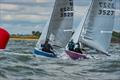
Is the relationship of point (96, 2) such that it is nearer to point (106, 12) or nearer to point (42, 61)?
point (106, 12)

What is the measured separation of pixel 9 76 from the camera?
2223 centimetres

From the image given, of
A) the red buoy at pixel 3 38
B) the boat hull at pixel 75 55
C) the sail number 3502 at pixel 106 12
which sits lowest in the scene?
the boat hull at pixel 75 55

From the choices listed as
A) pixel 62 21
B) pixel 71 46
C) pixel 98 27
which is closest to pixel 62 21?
pixel 62 21

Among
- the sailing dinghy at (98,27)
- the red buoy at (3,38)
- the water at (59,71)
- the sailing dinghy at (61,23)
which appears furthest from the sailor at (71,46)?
the red buoy at (3,38)

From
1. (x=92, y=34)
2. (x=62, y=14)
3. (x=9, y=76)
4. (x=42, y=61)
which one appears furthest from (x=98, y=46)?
(x=9, y=76)

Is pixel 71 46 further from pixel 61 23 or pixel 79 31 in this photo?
pixel 61 23

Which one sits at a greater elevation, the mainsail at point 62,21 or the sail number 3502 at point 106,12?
the sail number 3502 at point 106,12

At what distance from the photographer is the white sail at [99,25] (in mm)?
35188

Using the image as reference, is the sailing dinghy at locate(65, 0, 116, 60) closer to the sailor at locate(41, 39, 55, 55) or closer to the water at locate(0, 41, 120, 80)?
the sailor at locate(41, 39, 55, 55)

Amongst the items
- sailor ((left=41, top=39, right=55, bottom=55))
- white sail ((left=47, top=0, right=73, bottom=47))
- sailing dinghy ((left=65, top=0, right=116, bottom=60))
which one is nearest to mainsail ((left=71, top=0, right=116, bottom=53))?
sailing dinghy ((left=65, top=0, right=116, bottom=60))

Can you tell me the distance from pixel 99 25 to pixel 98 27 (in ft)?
0.52

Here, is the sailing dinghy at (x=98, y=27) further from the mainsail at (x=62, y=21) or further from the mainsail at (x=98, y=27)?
the mainsail at (x=62, y=21)

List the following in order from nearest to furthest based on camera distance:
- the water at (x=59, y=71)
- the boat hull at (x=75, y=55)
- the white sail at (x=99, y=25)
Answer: the water at (x=59, y=71) → the boat hull at (x=75, y=55) → the white sail at (x=99, y=25)

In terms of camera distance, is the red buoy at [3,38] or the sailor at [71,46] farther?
the sailor at [71,46]
